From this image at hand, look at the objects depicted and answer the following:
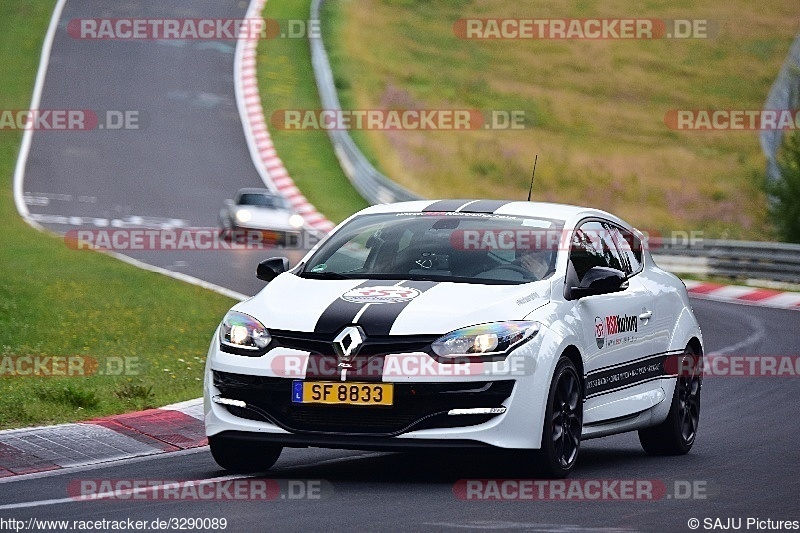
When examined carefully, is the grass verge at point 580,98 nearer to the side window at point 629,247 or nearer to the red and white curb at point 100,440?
the side window at point 629,247

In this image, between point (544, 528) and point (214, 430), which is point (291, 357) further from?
point (544, 528)

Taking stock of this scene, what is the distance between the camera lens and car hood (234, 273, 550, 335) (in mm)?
8695

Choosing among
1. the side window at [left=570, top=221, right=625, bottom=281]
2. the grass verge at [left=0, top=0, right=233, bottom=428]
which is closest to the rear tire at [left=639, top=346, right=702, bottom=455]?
the side window at [left=570, top=221, right=625, bottom=281]

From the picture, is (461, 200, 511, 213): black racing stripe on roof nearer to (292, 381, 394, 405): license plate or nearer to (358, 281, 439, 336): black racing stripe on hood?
(358, 281, 439, 336): black racing stripe on hood

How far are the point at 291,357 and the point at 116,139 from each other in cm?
3303

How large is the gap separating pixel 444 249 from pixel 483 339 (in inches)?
46.1

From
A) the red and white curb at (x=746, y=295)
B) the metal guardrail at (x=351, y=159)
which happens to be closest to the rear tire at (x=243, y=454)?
the red and white curb at (x=746, y=295)

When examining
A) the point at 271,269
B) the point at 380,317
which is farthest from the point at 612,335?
the point at 271,269

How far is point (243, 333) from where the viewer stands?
8.98m

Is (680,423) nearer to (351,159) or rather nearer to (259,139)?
(351,159)

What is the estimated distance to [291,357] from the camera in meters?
8.71

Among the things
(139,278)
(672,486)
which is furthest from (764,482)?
(139,278)

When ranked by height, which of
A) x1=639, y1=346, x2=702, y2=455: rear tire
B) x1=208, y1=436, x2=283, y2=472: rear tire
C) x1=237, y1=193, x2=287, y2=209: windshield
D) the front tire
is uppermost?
the front tire

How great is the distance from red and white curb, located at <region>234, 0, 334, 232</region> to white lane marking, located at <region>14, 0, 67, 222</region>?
17.3 feet
